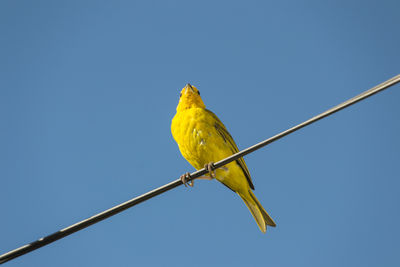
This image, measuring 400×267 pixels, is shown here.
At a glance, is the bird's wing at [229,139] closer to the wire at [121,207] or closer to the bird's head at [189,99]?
the bird's head at [189,99]

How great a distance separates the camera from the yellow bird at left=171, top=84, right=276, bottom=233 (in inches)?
275

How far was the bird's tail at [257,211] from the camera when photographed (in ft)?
24.1

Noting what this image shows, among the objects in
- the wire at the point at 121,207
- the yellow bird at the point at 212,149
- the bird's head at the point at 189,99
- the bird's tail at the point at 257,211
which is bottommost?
the wire at the point at 121,207

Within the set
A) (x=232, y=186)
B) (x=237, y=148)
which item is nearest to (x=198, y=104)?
(x=237, y=148)

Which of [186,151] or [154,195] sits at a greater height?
[186,151]

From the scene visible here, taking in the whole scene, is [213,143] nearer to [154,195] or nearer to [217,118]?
[217,118]

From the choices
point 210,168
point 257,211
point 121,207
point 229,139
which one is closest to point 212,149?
point 229,139

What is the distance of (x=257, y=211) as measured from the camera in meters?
7.40

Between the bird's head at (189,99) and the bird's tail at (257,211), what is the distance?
1816 mm

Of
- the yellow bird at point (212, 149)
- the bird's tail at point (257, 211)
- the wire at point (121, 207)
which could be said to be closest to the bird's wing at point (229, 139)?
the yellow bird at point (212, 149)

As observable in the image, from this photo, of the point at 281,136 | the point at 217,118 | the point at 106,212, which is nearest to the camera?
the point at 106,212

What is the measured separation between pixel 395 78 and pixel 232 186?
4486mm

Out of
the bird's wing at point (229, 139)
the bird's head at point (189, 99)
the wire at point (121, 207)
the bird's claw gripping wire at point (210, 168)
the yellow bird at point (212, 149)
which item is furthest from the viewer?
the bird's head at point (189, 99)

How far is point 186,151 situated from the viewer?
7102mm
